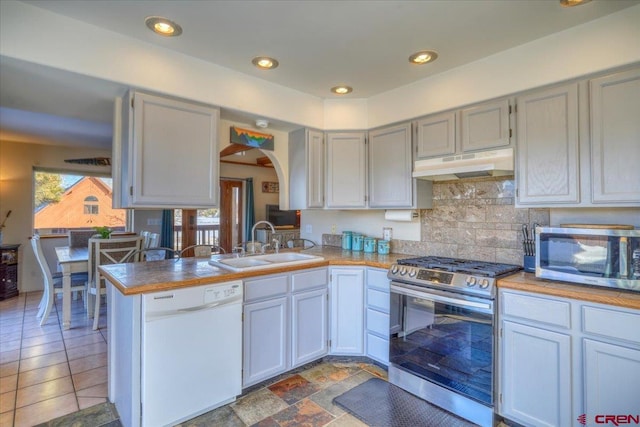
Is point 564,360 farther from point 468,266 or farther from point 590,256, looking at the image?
point 468,266

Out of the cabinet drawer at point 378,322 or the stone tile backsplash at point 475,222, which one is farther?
the cabinet drawer at point 378,322

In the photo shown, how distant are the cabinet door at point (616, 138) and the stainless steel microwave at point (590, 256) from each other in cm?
26

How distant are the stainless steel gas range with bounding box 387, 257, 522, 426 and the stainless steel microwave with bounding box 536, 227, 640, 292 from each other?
27 centimetres

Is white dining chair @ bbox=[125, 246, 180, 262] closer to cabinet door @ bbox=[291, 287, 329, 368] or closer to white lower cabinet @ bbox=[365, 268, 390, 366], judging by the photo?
cabinet door @ bbox=[291, 287, 329, 368]

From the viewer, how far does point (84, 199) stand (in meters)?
5.90

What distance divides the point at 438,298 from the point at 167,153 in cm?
217

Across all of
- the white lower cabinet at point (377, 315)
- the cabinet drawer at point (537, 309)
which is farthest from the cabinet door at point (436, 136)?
the cabinet drawer at point (537, 309)

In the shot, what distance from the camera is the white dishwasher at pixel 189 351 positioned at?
1777 mm

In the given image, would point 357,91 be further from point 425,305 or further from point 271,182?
point 271,182

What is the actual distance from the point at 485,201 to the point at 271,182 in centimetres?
589

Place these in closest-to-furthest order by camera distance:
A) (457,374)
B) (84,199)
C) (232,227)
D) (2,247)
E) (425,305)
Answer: (457,374) < (425,305) < (2,247) < (84,199) < (232,227)

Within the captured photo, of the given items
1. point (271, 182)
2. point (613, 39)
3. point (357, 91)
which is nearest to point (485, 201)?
point (613, 39)

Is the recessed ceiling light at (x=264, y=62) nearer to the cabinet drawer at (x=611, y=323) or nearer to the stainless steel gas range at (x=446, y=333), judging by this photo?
the stainless steel gas range at (x=446, y=333)

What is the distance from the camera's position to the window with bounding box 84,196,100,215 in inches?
233
